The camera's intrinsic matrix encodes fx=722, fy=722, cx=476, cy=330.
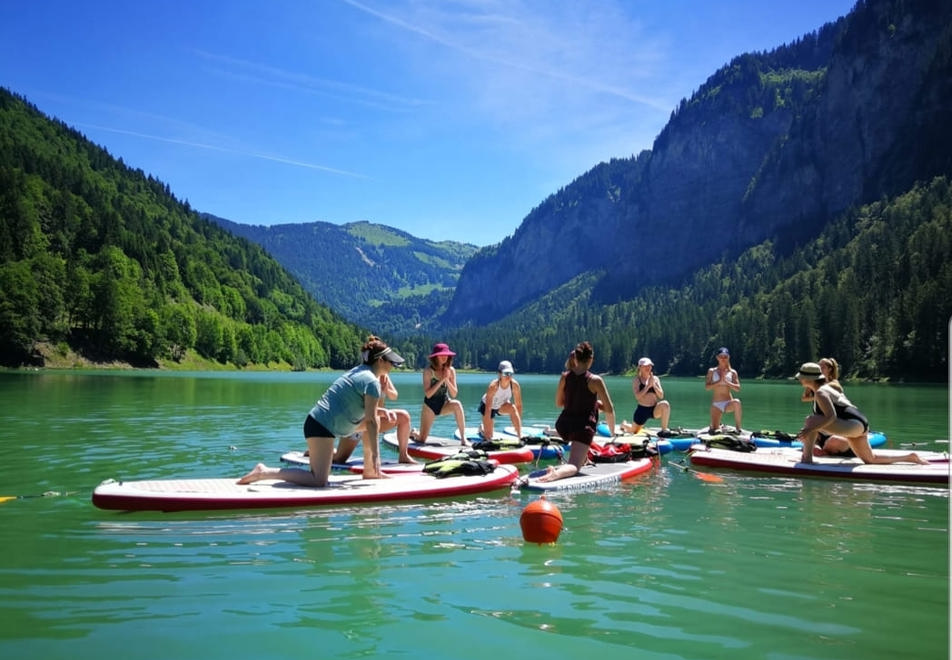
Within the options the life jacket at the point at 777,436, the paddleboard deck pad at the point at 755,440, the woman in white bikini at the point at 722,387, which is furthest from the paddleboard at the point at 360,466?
the life jacket at the point at 777,436

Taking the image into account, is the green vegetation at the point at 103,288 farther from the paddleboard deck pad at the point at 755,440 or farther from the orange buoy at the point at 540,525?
the orange buoy at the point at 540,525

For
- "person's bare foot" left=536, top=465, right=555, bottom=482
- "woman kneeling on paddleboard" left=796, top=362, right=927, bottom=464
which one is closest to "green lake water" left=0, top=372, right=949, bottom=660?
"person's bare foot" left=536, top=465, right=555, bottom=482

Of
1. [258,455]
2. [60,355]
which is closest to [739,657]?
[258,455]

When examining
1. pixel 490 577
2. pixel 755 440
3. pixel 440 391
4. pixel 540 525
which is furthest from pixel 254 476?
pixel 755 440

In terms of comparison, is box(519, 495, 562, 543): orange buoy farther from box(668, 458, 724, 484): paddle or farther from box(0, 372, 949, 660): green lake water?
box(668, 458, 724, 484): paddle

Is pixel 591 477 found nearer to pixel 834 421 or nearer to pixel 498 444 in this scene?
pixel 498 444

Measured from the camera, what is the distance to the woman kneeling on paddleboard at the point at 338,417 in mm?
12367

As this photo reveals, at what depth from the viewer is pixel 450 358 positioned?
18.4 meters

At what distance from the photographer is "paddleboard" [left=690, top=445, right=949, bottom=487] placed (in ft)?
50.7

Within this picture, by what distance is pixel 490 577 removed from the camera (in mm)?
8406

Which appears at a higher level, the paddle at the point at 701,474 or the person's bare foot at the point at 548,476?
the person's bare foot at the point at 548,476

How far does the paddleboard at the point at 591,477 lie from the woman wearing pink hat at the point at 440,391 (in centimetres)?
422

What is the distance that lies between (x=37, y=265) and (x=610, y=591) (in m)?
127

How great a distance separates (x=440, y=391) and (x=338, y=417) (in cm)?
697
